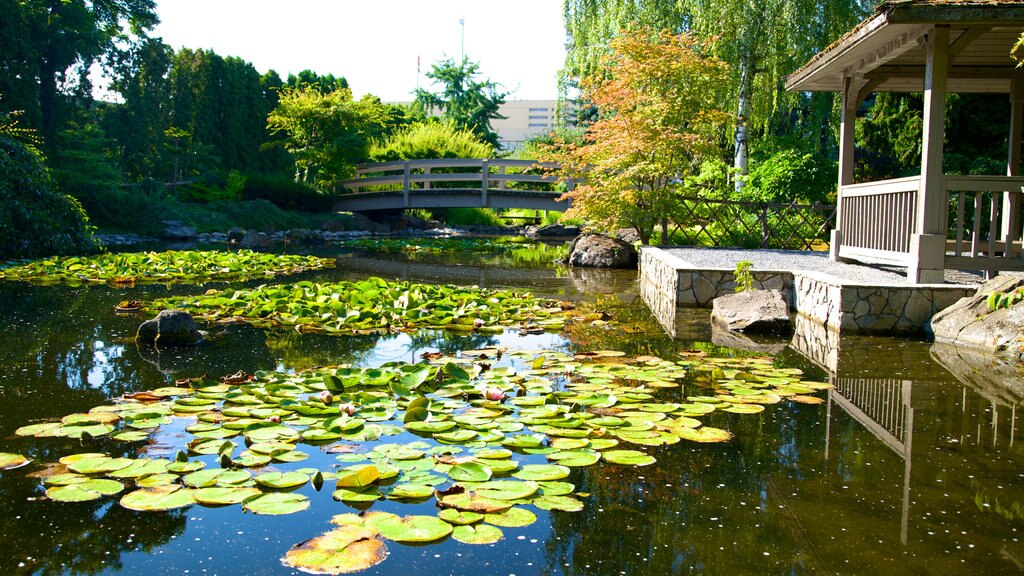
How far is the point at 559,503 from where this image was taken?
7.75 ft

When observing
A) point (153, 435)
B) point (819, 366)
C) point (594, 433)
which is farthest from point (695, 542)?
point (819, 366)

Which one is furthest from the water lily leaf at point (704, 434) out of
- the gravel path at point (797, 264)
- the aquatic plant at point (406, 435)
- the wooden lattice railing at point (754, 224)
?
the wooden lattice railing at point (754, 224)

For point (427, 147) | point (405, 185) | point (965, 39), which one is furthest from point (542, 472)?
point (427, 147)

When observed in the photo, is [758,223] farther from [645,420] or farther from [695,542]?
[695,542]

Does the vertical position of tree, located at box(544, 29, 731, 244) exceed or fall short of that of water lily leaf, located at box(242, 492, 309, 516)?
it exceeds it

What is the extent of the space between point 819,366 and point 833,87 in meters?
5.86

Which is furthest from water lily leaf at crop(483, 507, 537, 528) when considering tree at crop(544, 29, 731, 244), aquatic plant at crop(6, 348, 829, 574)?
tree at crop(544, 29, 731, 244)

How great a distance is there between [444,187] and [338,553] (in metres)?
20.9

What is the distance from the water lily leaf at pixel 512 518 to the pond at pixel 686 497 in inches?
1.2

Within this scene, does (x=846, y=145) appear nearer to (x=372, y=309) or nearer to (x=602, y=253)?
(x=602, y=253)

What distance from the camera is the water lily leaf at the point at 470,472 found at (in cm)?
251

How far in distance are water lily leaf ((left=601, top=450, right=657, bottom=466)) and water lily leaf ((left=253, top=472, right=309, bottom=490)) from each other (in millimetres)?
1057

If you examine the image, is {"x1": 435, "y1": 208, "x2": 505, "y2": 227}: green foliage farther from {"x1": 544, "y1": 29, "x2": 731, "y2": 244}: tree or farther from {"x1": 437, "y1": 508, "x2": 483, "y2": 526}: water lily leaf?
{"x1": 437, "y1": 508, "x2": 483, "y2": 526}: water lily leaf

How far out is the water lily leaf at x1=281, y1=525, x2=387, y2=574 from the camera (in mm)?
1940
